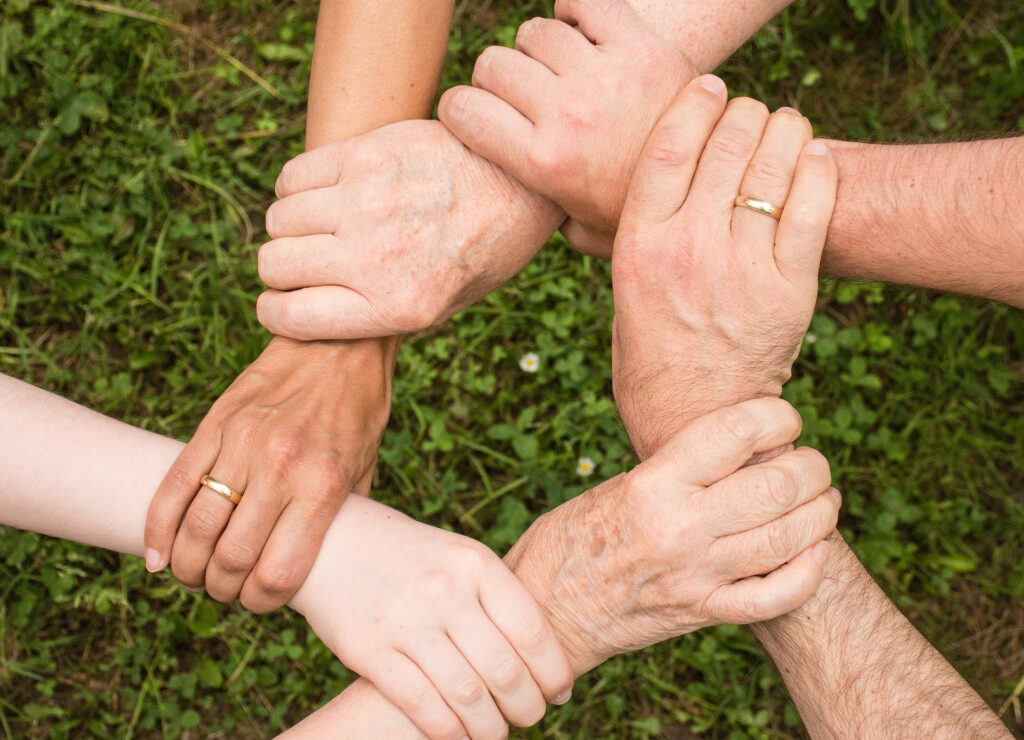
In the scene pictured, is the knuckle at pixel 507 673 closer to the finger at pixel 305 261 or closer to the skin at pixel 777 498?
the skin at pixel 777 498

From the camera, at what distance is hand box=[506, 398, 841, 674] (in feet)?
5.98

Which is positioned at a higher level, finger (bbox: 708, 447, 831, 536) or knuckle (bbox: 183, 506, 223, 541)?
finger (bbox: 708, 447, 831, 536)

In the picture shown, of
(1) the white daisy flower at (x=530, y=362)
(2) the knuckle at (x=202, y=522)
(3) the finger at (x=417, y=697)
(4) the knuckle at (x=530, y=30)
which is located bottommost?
(1) the white daisy flower at (x=530, y=362)

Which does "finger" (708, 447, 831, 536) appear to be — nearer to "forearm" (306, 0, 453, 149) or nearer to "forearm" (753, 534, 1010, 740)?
"forearm" (753, 534, 1010, 740)

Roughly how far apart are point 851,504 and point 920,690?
1.35 m

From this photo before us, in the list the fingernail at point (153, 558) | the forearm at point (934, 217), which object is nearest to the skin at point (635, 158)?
the forearm at point (934, 217)

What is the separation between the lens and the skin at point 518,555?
184cm

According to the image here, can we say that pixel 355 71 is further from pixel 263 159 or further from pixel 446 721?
pixel 446 721

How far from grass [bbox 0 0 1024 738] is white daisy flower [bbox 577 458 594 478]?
0.05m

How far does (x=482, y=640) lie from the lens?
195 cm

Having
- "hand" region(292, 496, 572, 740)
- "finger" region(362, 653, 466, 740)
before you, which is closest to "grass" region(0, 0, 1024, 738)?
"hand" region(292, 496, 572, 740)

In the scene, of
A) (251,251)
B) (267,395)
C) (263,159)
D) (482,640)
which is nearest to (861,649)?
(482,640)

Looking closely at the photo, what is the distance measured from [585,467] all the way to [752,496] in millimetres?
1289


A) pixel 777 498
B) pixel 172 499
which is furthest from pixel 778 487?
pixel 172 499
